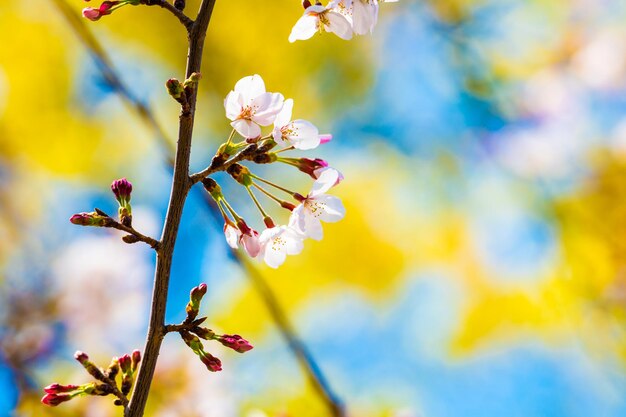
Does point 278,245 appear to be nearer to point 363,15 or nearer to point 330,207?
point 330,207

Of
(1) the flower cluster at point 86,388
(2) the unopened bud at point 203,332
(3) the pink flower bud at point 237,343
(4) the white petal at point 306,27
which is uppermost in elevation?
(4) the white petal at point 306,27

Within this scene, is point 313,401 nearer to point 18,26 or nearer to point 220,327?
point 220,327

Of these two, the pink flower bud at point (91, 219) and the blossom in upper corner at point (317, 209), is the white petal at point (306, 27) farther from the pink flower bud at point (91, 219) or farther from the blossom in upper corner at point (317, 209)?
the pink flower bud at point (91, 219)

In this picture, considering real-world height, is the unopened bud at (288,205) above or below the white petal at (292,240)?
above

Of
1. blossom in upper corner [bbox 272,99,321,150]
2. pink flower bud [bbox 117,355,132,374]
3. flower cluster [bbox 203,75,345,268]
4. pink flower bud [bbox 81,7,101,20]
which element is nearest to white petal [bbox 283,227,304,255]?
flower cluster [bbox 203,75,345,268]

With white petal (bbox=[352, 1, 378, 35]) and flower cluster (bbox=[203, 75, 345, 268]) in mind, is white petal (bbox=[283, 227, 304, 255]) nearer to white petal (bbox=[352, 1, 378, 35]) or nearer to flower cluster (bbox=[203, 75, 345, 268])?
flower cluster (bbox=[203, 75, 345, 268])

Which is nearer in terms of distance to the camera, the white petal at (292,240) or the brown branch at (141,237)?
the brown branch at (141,237)

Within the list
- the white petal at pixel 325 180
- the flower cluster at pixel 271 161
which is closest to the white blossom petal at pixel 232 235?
the flower cluster at pixel 271 161
